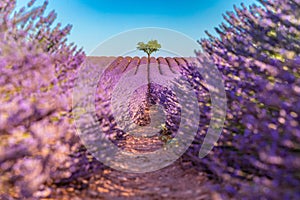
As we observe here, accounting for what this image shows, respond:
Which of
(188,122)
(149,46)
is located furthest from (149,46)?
(188,122)

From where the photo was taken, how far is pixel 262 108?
277 centimetres

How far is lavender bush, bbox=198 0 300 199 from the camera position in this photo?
1.95m

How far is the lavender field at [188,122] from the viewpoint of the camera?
2.14 m

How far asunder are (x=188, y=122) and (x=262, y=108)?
3.63 ft

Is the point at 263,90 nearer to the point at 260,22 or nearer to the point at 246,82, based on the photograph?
the point at 246,82

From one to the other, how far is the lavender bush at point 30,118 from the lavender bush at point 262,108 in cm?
125

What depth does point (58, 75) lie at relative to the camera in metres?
3.11

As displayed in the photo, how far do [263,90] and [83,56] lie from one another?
2.26m

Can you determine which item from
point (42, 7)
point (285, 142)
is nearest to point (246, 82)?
point (285, 142)

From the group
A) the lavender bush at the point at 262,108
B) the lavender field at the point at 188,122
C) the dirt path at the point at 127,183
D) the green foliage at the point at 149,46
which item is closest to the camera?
the lavender bush at the point at 262,108

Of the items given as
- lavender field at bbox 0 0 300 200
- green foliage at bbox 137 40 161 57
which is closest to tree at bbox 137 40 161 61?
green foliage at bbox 137 40 161 57

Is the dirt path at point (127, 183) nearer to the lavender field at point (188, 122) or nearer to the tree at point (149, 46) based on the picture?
the lavender field at point (188, 122)

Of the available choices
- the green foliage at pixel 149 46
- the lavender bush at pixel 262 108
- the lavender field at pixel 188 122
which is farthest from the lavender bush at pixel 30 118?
the green foliage at pixel 149 46

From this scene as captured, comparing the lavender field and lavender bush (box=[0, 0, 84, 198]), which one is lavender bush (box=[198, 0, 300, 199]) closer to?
the lavender field
